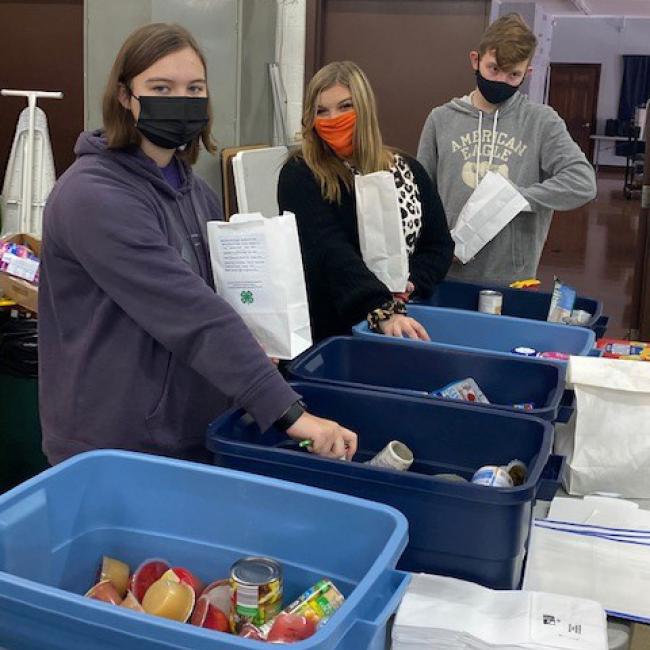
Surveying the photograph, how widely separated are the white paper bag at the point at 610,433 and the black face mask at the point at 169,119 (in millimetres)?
755

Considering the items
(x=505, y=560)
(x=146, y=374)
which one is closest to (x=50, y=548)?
(x=146, y=374)

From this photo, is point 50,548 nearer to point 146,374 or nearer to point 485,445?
point 146,374

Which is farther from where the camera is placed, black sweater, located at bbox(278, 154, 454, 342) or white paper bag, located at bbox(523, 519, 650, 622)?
black sweater, located at bbox(278, 154, 454, 342)

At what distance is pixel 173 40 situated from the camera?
1384 millimetres

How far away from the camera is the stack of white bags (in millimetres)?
1000

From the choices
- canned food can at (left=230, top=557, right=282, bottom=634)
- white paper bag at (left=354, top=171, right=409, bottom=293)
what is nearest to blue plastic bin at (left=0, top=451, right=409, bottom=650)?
canned food can at (left=230, top=557, right=282, bottom=634)

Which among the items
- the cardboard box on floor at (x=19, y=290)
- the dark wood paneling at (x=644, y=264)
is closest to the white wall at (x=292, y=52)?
the dark wood paneling at (x=644, y=264)

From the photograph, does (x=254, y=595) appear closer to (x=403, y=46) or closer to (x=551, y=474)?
(x=551, y=474)

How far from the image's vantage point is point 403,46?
18.0 feet

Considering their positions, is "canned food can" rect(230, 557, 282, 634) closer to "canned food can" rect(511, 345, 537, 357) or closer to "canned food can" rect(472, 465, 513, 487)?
"canned food can" rect(472, 465, 513, 487)

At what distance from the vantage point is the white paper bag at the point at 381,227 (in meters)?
1.89

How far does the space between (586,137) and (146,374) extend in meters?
18.0

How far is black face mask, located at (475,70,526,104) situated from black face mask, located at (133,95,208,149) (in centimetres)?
126

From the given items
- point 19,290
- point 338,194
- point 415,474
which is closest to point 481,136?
point 338,194
